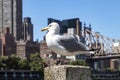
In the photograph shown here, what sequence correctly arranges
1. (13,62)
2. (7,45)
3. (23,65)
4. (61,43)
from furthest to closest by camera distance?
1. (7,45)
2. (23,65)
3. (13,62)
4. (61,43)

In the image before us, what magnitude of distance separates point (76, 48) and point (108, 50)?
137 m

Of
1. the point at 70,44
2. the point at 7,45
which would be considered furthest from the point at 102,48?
the point at 70,44

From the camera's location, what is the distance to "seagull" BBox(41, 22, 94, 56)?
6.91 m

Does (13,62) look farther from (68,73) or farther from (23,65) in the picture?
(68,73)

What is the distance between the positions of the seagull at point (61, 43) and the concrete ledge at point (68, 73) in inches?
17.5

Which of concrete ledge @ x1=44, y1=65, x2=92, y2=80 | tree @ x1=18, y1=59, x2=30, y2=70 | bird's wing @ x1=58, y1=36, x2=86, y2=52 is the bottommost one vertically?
tree @ x1=18, y1=59, x2=30, y2=70

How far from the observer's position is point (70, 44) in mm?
7156

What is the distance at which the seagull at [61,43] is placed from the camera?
6.91m

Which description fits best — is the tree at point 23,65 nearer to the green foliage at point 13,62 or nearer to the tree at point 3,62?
the green foliage at point 13,62

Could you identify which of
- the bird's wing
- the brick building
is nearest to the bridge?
the brick building

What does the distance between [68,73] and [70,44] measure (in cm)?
84

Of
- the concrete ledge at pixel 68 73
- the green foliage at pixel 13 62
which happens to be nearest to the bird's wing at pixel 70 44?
the concrete ledge at pixel 68 73

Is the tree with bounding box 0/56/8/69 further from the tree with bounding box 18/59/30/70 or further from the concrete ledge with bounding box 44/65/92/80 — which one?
the concrete ledge with bounding box 44/65/92/80

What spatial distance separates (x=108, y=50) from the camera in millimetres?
142875
